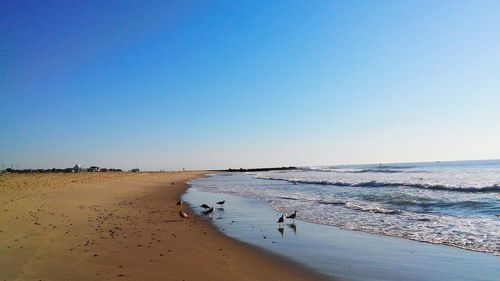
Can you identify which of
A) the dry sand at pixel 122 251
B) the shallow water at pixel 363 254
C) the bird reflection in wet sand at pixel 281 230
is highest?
the dry sand at pixel 122 251

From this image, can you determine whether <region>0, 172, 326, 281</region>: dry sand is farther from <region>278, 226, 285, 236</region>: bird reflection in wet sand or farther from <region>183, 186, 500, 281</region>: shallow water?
<region>278, 226, 285, 236</region>: bird reflection in wet sand

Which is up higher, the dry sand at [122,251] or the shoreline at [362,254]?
the dry sand at [122,251]

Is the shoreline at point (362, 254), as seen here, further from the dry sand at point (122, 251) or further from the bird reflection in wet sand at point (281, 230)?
the dry sand at point (122, 251)

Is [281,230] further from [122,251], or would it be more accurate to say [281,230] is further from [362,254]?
[122,251]

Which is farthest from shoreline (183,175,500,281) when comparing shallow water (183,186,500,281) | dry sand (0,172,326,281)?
dry sand (0,172,326,281)

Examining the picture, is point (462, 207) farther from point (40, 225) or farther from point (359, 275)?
point (40, 225)

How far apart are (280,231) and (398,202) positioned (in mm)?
12131

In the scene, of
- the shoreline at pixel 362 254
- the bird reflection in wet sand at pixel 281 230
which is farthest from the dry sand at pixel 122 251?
the bird reflection in wet sand at pixel 281 230

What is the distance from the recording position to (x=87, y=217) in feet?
51.7

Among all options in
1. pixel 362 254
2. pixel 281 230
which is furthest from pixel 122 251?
pixel 281 230

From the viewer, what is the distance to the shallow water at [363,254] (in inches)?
340

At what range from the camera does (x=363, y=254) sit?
10523mm

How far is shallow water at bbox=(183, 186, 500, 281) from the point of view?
862 centimetres

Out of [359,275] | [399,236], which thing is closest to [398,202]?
[399,236]
